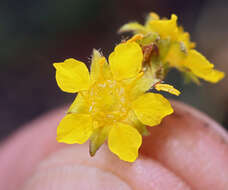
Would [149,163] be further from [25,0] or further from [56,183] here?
[25,0]

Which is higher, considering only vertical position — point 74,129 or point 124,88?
point 124,88

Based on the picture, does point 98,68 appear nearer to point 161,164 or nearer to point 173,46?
point 173,46

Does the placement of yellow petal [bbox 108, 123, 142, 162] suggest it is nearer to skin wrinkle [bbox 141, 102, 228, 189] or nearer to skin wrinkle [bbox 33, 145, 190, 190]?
skin wrinkle [bbox 33, 145, 190, 190]

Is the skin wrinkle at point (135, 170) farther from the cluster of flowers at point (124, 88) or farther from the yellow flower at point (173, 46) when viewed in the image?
the yellow flower at point (173, 46)

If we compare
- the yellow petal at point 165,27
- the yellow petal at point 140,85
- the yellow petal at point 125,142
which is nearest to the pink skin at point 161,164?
the yellow petal at point 125,142

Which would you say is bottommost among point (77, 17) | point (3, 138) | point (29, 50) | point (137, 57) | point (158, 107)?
point (3, 138)

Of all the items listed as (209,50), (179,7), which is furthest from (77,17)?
(209,50)

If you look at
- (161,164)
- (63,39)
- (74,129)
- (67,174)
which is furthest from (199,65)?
(63,39)
